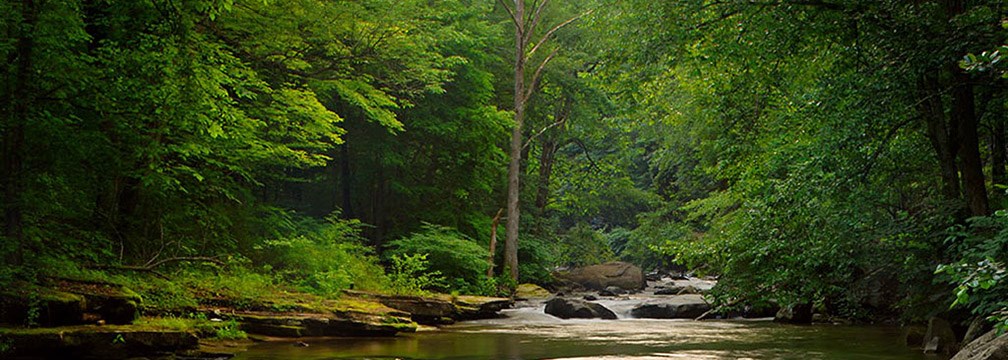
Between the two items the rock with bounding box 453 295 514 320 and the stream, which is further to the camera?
the rock with bounding box 453 295 514 320

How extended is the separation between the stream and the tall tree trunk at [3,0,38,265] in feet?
8.92

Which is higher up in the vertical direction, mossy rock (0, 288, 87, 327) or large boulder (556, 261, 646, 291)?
large boulder (556, 261, 646, 291)

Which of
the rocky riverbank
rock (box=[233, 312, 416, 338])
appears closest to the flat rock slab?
the rocky riverbank

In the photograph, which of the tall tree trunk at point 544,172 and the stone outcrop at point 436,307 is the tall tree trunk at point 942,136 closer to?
the stone outcrop at point 436,307

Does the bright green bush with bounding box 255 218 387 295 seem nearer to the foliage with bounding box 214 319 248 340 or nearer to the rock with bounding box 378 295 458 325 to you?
the rock with bounding box 378 295 458 325

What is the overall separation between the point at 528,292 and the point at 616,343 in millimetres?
12237

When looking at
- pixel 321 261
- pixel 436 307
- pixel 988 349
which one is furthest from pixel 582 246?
pixel 988 349

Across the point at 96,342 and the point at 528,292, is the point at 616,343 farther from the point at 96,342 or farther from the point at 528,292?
the point at 528,292

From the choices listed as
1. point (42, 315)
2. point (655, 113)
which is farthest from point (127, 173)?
point (655, 113)

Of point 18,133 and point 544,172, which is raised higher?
point 544,172

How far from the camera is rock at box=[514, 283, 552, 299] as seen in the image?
898 inches

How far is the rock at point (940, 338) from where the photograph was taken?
931 cm

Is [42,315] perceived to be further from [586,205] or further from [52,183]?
[586,205]

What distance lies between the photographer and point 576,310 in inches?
681
